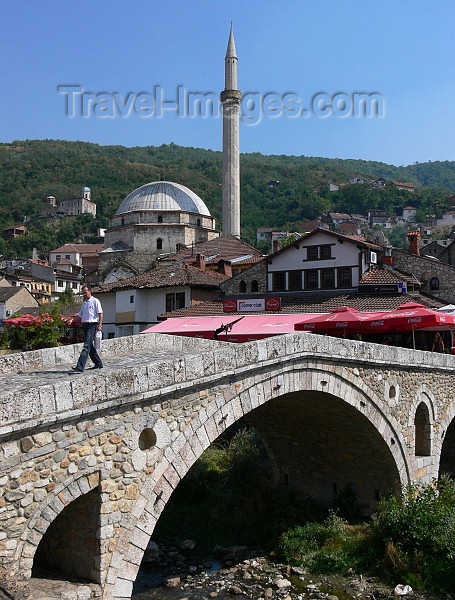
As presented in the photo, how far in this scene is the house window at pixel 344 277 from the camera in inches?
857

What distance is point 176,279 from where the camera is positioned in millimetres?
26859

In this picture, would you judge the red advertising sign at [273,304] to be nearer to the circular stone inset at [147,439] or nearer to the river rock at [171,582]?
the river rock at [171,582]

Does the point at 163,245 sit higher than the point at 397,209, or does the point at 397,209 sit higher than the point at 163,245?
the point at 397,209

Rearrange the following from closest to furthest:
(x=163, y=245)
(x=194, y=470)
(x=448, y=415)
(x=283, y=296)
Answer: (x=448, y=415) < (x=194, y=470) < (x=283, y=296) < (x=163, y=245)

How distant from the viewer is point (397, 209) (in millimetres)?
102375

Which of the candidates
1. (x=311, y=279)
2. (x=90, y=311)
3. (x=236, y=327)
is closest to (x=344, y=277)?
(x=311, y=279)

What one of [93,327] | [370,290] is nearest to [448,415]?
[370,290]

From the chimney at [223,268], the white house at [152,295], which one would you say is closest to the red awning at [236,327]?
the white house at [152,295]

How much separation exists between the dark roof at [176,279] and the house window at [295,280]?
14.0 ft

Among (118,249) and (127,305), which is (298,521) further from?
(118,249)

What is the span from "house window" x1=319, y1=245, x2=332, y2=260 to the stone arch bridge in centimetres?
894

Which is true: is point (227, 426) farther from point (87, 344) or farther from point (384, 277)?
point (384, 277)

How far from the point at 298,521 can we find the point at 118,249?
28.3 metres

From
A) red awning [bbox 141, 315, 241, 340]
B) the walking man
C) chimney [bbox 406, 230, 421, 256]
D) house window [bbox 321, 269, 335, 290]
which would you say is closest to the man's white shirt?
the walking man
